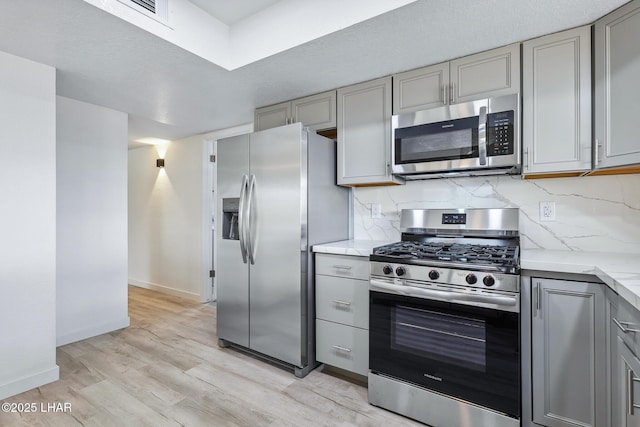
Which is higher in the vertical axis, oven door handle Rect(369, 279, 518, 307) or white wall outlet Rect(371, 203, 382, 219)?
white wall outlet Rect(371, 203, 382, 219)

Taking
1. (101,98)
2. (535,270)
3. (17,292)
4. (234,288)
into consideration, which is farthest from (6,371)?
(535,270)

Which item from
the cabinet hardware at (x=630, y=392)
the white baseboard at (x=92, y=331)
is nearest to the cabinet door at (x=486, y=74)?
the cabinet hardware at (x=630, y=392)

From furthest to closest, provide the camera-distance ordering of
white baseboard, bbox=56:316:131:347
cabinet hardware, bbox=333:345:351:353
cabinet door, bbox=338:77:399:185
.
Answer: white baseboard, bbox=56:316:131:347
cabinet door, bbox=338:77:399:185
cabinet hardware, bbox=333:345:351:353

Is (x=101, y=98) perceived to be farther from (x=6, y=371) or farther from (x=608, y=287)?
(x=608, y=287)

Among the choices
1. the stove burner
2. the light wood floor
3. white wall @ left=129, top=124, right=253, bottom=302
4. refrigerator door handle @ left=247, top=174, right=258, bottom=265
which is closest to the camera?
the stove burner

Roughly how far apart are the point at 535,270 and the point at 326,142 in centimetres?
166

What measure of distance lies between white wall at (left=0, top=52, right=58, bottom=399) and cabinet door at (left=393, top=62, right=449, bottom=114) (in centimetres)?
254

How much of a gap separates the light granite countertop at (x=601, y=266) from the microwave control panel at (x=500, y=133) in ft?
2.12

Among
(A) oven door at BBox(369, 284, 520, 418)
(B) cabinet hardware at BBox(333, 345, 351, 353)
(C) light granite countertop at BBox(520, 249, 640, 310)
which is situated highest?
(C) light granite countertop at BBox(520, 249, 640, 310)

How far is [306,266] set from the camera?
238 cm

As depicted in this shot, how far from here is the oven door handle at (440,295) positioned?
162 centimetres

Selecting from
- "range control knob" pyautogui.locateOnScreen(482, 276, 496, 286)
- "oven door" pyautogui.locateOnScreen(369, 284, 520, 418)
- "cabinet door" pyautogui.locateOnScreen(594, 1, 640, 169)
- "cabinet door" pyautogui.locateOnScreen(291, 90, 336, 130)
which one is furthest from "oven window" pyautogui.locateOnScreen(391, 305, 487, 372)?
"cabinet door" pyautogui.locateOnScreen(291, 90, 336, 130)

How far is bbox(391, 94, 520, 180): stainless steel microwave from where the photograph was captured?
1.97 m

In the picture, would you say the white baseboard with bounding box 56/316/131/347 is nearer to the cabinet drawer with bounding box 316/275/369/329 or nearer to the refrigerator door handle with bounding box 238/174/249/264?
the refrigerator door handle with bounding box 238/174/249/264
